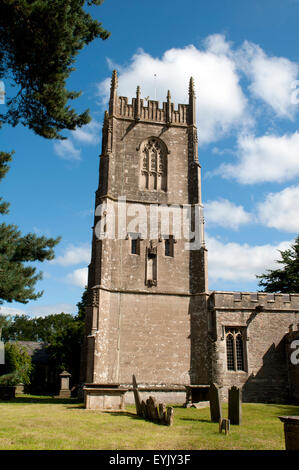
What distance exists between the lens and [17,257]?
1412 centimetres

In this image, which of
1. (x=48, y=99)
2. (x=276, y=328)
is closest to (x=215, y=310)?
(x=276, y=328)

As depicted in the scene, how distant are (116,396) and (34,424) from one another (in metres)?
4.83

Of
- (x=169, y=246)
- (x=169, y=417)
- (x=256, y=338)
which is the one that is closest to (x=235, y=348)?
(x=256, y=338)

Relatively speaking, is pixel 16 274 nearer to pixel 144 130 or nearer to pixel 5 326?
pixel 5 326

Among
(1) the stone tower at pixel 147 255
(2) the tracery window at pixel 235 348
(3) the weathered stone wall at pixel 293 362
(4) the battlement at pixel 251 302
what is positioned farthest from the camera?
(4) the battlement at pixel 251 302

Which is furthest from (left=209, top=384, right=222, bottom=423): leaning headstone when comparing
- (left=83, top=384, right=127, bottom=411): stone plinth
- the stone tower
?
the stone tower

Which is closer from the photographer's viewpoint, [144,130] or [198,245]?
[198,245]

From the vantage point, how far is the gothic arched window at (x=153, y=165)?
2489 centimetres

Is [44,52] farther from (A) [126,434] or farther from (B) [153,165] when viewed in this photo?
(B) [153,165]

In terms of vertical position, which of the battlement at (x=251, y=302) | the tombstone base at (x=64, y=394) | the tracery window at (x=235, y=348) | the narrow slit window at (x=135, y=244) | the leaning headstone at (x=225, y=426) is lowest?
the tombstone base at (x=64, y=394)

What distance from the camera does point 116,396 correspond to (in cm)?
1499

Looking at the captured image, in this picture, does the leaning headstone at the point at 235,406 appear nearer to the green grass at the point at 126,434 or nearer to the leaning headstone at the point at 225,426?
the green grass at the point at 126,434

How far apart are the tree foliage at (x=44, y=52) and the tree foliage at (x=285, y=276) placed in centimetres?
2854

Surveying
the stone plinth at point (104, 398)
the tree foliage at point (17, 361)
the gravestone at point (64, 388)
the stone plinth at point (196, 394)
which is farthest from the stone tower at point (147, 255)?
the tree foliage at point (17, 361)
